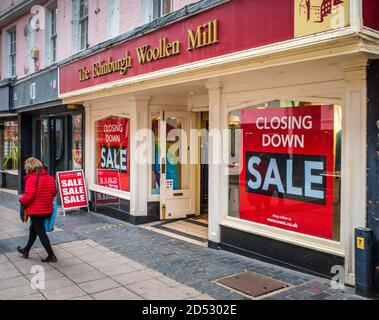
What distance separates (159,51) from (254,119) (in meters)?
2.15

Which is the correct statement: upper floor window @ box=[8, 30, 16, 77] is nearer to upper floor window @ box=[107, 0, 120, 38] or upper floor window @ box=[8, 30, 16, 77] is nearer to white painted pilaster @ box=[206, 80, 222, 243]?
upper floor window @ box=[107, 0, 120, 38]

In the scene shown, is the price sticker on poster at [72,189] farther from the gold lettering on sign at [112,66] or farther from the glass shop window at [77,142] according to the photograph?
the gold lettering on sign at [112,66]

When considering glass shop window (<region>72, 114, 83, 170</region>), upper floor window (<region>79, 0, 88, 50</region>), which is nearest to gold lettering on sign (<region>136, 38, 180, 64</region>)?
upper floor window (<region>79, 0, 88, 50</region>)

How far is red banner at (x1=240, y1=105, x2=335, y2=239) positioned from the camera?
547 cm

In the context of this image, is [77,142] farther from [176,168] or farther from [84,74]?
[176,168]

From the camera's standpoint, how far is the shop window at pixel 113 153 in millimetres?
9578

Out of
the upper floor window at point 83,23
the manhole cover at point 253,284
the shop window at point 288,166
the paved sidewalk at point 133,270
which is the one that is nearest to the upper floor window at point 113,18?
the upper floor window at point 83,23

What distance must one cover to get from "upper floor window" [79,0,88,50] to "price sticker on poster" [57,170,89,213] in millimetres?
3540

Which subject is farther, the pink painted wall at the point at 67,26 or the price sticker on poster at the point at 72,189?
the price sticker on poster at the point at 72,189

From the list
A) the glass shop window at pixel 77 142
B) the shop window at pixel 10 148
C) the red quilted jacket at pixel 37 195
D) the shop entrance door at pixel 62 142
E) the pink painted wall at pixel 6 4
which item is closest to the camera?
the red quilted jacket at pixel 37 195

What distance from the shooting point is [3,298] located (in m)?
4.83

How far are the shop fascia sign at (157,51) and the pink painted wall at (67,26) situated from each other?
0.93 metres

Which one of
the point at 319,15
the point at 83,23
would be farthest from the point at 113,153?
the point at 319,15

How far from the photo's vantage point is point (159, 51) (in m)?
7.23
